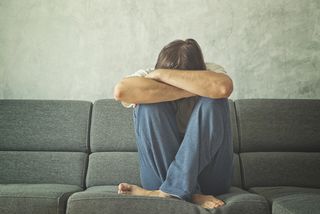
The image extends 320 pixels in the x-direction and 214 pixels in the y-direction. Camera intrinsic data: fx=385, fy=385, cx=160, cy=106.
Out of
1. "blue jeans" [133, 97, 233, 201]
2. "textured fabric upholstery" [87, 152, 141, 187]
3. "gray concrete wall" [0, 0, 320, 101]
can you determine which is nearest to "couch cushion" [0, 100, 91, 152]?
"textured fabric upholstery" [87, 152, 141, 187]

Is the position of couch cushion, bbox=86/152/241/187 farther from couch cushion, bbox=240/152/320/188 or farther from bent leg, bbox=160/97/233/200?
bent leg, bbox=160/97/233/200

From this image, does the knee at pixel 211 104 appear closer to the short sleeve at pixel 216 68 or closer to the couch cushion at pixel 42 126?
the short sleeve at pixel 216 68

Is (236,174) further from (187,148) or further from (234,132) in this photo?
(187,148)

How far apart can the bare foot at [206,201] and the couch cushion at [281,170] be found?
2.23ft

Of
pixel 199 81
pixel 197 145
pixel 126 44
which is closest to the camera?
pixel 197 145

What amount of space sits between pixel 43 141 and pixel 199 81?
1.02 meters

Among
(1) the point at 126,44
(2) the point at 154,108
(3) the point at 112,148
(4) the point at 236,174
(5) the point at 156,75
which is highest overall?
(1) the point at 126,44

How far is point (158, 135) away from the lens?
4.66ft

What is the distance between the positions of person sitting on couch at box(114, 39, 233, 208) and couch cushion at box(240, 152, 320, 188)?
517 mm

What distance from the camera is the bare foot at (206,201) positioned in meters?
1.30

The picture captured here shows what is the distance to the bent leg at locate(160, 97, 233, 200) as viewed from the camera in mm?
1346

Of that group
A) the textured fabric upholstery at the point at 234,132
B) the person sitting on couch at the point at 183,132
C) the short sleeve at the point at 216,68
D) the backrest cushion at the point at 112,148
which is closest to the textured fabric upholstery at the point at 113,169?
the backrest cushion at the point at 112,148

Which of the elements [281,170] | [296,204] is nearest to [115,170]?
[281,170]

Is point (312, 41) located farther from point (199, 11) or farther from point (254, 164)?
point (254, 164)
